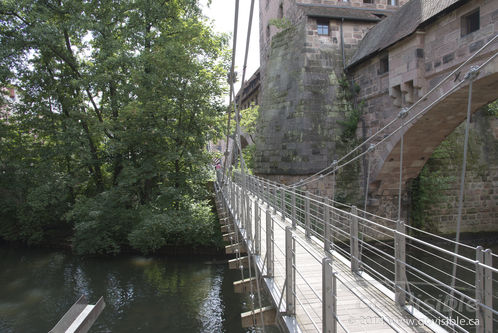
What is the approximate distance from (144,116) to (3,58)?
384 centimetres

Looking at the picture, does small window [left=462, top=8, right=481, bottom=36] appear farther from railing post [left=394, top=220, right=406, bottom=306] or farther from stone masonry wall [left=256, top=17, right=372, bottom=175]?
railing post [left=394, top=220, right=406, bottom=306]

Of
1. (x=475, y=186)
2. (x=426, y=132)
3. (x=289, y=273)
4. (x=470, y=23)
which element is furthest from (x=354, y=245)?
(x=475, y=186)

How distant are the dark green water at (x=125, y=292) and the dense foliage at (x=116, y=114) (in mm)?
735

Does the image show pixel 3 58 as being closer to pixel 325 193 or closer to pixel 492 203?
pixel 325 193

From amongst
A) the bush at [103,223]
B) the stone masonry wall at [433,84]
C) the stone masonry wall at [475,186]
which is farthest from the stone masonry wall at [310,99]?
the bush at [103,223]

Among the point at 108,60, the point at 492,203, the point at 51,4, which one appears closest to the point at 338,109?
the point at 492,203

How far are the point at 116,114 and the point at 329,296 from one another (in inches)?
432

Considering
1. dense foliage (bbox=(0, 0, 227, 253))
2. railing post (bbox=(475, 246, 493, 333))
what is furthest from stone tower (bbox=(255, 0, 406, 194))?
railing post (bbox=(475, 246, 493, 333))

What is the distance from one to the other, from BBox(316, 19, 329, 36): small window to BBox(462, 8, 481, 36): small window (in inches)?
169

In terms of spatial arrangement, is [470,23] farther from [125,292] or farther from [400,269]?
[125,292]

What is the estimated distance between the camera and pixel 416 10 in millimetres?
7418

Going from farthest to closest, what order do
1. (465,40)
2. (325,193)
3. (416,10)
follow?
(325,193), (416,10), (465,40)

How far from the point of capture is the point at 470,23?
601 centimetres

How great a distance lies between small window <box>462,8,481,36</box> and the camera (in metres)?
5.90
